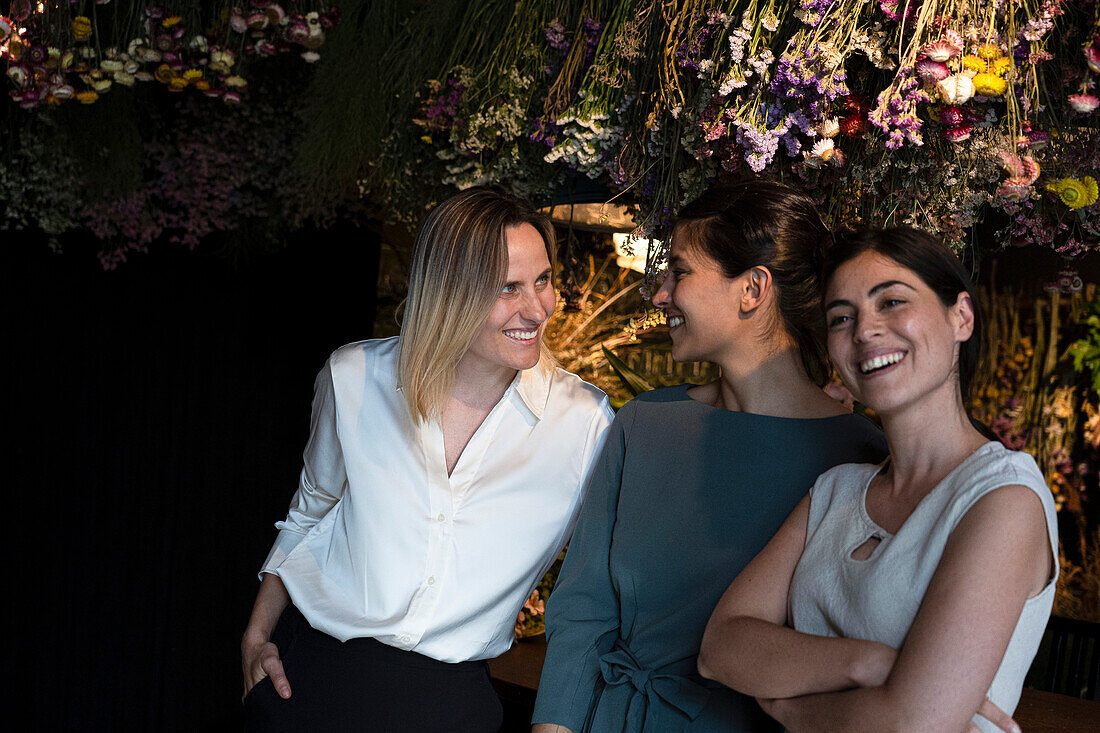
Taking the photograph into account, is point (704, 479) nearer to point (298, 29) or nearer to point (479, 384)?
point (479, 384)

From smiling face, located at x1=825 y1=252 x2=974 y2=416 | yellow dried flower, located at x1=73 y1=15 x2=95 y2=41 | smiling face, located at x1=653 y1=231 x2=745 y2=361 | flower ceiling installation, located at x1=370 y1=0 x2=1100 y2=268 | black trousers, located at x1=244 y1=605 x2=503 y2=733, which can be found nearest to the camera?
smiling face, located at x1=825 y1=252 x2=974 y2=416

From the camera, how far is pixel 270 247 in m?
4.27

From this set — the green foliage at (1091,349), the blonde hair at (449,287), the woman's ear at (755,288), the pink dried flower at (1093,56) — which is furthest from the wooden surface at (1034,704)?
the green foliage at (1091,349)

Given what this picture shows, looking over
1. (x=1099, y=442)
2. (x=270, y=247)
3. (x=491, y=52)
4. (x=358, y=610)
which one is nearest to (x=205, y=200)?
(x=270, y=247)

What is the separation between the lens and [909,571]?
3.72 feet

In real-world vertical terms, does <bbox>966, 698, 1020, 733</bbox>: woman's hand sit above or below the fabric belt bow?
above

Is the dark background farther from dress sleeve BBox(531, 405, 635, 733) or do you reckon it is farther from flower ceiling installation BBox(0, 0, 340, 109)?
dress sleeve BBox(531, 405, 635, 733)

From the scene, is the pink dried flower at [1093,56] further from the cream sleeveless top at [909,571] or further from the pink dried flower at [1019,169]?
the cream sleeveless top at [909,571]

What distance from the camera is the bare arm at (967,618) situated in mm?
1035

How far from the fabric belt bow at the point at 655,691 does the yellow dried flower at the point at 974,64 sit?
3.38ft

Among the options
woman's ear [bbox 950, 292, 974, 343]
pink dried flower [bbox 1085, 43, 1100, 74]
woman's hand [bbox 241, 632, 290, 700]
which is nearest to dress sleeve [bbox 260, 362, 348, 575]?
woman's hand [bbox 241, 632, 290, 700]

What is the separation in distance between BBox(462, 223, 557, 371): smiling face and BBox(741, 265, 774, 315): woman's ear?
1.32 feet

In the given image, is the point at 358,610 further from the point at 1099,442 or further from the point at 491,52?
the point at 1099,442

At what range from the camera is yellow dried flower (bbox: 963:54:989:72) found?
1.51 m
